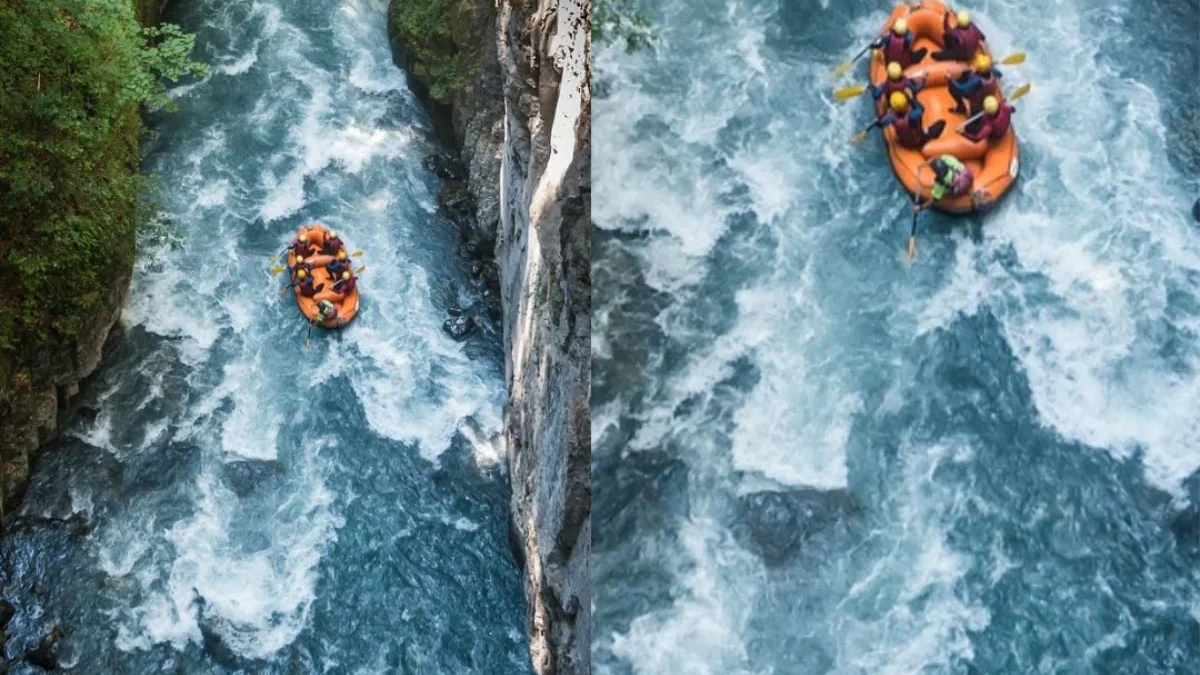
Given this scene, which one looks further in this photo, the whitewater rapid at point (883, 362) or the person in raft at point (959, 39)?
the person in raft at point (959, 39)

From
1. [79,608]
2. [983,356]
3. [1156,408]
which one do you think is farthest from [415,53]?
[1156,408]

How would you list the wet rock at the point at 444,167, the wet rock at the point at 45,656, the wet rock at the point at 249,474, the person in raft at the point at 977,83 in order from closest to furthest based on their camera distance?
the person in raft at the point at 977,83 → the wet rock at the point at 45,656 → the wet rock at the point at 249,474 → the wet rock at the point at 444,167

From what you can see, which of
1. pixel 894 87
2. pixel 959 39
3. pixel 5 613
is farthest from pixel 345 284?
pixel 959 39

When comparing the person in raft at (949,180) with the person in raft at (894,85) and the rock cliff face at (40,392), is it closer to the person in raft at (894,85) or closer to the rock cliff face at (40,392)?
the person in raft at (894,85)

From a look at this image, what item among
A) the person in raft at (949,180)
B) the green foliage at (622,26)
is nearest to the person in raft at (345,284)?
the green foliage at (622,26)

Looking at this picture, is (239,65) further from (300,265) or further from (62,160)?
(62,160)

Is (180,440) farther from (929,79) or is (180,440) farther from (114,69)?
(929,79)

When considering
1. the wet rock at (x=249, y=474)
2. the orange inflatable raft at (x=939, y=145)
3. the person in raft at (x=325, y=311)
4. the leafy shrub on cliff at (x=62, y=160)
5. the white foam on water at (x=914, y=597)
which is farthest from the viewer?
the person in raft at (x=325, y=311)

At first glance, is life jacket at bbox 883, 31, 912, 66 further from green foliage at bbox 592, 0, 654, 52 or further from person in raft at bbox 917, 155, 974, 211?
green foliage at bbox 592, 0, 654, 52
